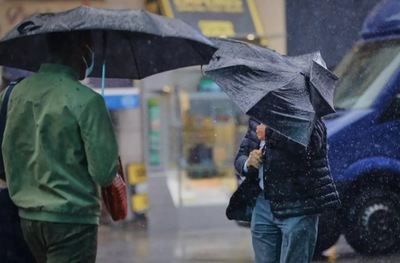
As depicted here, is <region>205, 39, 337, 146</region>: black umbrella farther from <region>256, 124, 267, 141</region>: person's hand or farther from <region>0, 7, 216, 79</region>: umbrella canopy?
<region>256, 124, 267, 141</region>: person's hand

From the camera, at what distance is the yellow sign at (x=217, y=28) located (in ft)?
40.8

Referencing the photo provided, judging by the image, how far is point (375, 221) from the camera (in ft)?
27.0

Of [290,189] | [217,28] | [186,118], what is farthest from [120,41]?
[217,28]

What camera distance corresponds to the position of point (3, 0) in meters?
12.5

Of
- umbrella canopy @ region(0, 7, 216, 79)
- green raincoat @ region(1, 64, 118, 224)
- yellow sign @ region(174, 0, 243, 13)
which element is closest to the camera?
green raincoat @ region(1, 64, 118, 224)

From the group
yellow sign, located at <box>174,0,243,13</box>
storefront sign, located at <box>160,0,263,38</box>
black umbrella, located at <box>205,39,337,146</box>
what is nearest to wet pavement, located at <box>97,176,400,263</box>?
storefront sign, located at <box>160,0,263,38</box>

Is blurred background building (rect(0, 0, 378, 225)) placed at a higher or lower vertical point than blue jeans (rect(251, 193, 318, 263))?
lower

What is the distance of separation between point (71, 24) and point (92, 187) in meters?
0.75

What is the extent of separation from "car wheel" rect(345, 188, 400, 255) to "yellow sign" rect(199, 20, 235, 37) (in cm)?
483

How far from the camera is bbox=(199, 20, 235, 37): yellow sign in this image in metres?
12.4

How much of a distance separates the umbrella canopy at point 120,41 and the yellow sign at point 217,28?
763 cm

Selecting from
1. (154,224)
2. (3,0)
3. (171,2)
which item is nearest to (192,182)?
(154,224)

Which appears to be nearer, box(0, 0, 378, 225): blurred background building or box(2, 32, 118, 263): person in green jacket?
box(2, 32, 118, 263): person in green jacket

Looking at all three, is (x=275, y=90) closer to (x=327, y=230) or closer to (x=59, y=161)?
(x=59, y=161)
